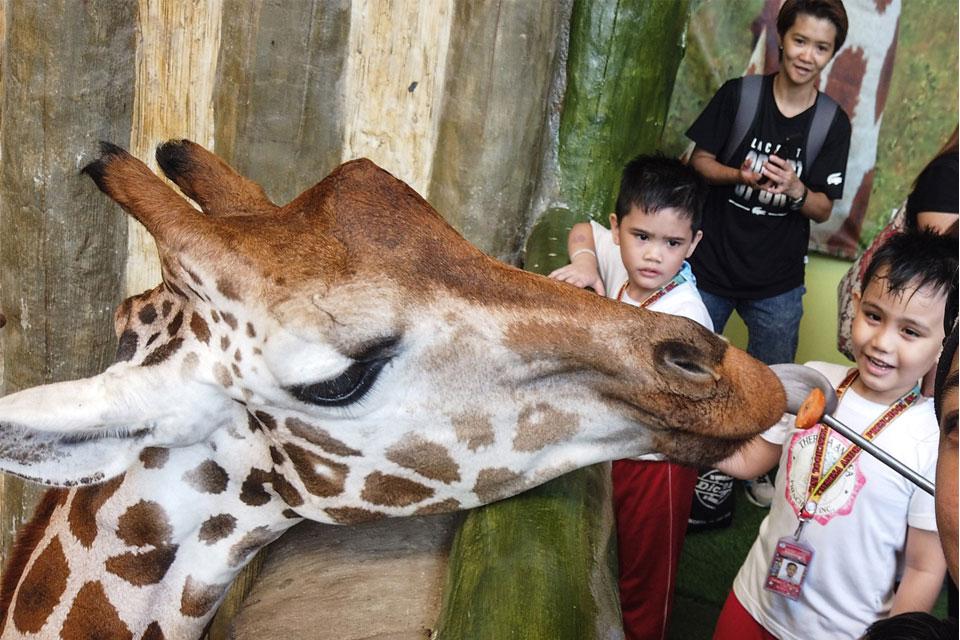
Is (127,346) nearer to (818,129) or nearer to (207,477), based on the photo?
(207,477)

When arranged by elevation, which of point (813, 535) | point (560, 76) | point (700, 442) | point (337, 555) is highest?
point (560, 76)

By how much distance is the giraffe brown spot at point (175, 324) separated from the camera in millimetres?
1711

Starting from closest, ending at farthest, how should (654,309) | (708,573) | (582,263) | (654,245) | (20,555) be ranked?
(20,555), (654,309), (654,245), (582,263), (708,573)

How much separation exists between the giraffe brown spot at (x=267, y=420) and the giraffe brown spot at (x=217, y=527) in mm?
248

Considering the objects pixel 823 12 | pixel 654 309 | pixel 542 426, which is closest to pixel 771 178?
pixel 823 12

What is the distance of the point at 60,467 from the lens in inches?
62.7

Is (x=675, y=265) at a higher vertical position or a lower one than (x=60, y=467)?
higher

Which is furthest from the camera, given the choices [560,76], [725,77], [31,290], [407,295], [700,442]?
[725,77]

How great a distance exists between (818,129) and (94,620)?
8.75 feet

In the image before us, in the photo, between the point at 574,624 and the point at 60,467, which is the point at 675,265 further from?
the point at 60,467

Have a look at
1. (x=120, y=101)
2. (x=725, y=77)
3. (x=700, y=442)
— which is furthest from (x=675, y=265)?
(x=725, y=77)

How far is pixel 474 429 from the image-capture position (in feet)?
5.46

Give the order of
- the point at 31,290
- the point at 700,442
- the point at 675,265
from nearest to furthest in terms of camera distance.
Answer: the point at 700,442 → the point at 675,265 → the point at 31,290

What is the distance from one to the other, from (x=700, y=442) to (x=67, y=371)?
6.58ft
